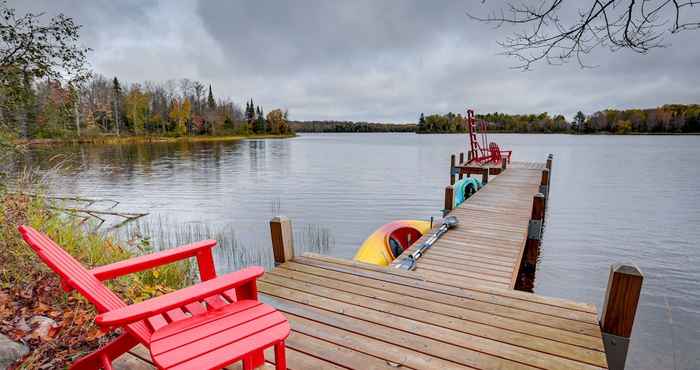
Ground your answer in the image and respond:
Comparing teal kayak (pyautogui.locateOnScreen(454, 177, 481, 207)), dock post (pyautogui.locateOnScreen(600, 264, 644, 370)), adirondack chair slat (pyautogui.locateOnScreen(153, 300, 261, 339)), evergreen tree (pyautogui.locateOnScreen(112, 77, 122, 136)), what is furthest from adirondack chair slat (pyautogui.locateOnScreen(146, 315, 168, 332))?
evergreen tree (pyautogui.locateOnScreen(112, 77, 122, 136))

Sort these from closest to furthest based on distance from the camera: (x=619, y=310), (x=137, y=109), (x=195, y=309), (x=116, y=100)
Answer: (x=195, y=309) → (x=619, y=310) → (x=116, y=100) → (x=137, y=109)

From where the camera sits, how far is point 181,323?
6.00 feet

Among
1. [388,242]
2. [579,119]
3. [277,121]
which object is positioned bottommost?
[388,242]

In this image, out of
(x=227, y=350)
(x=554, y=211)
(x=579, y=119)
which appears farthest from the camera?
(x=579, y=119)

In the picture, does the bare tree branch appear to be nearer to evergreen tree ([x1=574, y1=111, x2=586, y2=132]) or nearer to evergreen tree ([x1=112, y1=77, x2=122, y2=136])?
evergreen tree ([x1=112, y1=77, x2=122, y2=136])

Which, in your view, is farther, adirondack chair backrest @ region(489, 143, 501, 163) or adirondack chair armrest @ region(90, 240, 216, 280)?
adirondack chair backrest @ region(489, 143, 501, 163)

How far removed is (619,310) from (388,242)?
14.2 ft

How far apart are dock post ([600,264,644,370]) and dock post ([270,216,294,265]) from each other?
8.90 ft

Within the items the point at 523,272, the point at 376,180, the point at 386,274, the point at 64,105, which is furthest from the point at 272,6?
the point at 386,274

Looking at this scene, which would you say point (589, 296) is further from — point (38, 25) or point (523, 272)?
point (38, 25)

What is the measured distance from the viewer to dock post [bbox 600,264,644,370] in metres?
2.19

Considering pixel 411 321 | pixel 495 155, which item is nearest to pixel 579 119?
pixel 495 155

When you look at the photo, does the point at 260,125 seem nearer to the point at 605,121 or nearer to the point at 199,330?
the point at 199,330

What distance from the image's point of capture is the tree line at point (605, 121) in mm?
80938
